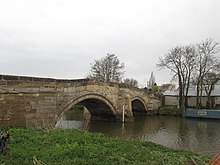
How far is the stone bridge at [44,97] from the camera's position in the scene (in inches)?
413

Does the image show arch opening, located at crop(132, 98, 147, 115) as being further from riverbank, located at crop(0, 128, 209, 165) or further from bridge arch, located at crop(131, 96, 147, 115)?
riverbank, located at crop(0, 128, 209, 165)

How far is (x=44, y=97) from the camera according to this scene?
12148 millimetres

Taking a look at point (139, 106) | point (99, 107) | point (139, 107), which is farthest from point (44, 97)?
point (139, 107)

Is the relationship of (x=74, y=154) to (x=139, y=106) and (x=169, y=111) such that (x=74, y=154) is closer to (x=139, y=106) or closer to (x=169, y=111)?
(x=139, y=106)

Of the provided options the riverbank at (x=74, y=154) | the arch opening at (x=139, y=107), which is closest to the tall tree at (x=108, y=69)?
the arch opening at (x=139, y=107)

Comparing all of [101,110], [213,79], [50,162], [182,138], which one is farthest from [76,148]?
[213,79]

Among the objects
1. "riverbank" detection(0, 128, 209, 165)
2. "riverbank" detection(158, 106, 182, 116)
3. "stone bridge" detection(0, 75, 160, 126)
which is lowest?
"riverbank" detection(158, 106, 182, 116)

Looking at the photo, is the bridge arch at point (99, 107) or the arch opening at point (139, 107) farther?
the arch opening at point (139, 107)

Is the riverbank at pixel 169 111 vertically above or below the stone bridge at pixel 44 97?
below

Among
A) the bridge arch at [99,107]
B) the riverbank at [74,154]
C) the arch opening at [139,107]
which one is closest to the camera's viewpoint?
the riverbank at [74,154]

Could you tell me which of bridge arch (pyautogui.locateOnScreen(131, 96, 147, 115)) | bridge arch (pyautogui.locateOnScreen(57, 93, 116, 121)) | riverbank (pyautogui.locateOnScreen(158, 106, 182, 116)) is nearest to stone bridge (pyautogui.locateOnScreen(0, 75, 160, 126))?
bridge arch (pyautogui.locateOnScreen(57, 93, 116, 121))

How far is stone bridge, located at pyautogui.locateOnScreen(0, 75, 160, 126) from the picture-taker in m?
10.5

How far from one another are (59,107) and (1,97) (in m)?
3.99

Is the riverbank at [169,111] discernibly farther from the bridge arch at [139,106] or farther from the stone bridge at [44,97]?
the stone bridge at [44,97]
